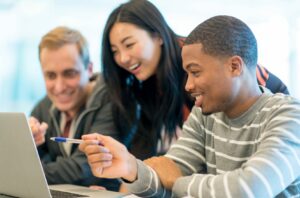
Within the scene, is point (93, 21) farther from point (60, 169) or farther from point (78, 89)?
point (60, 169)

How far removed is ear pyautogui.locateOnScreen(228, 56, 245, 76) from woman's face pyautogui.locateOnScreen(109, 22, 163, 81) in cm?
55

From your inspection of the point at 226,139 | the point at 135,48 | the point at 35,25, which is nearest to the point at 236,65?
the point at 226,139

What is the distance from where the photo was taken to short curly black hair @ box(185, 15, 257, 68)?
920mm

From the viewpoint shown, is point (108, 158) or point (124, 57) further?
point (124, 57)

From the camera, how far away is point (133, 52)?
144cm

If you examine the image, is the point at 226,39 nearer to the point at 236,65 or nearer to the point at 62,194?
the point at 236,65

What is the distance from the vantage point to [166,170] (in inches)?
41.0

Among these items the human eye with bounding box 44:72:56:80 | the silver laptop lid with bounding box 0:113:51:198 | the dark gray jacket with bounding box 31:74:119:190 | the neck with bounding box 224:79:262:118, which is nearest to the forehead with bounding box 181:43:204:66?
the neck with bounding box 224:79:262:118

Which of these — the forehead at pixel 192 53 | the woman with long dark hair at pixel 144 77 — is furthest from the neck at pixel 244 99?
the woman with long dark hair at pixel 144 77

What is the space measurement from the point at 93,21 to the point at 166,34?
1175 mm

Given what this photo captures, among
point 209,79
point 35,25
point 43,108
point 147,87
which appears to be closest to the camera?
point 209,79

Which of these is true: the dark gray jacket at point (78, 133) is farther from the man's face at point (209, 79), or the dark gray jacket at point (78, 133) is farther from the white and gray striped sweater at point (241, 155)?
the man's face at point (209, 79)

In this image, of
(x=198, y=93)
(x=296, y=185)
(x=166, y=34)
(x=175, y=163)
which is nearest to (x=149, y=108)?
(x=166, y=34)

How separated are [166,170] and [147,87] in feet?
1.84
